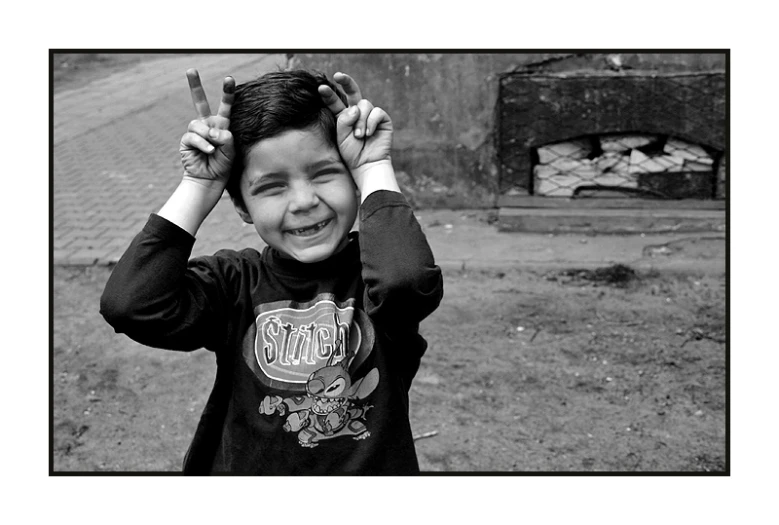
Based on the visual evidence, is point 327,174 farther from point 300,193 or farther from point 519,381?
point 519,381

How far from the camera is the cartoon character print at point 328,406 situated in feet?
4.87

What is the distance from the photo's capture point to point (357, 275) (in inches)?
60.2

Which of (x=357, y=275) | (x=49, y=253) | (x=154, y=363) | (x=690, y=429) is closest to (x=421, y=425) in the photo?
(x=690, y=429)

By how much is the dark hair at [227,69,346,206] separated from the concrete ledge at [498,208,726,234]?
3532 mm

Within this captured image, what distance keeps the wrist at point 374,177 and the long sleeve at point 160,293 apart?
12.1 inches

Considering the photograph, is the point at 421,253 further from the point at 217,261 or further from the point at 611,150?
the point at 611,150

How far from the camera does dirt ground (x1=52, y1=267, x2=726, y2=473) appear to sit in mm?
2920

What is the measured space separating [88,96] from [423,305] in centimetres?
476

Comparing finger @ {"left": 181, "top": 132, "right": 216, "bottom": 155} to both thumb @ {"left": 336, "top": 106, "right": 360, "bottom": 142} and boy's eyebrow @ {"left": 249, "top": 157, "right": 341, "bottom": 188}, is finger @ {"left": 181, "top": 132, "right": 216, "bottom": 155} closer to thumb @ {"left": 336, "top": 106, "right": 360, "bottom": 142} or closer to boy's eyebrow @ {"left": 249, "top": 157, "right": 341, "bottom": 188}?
boy's eyebrow @ {"left": 249, "top": 157, "right": 341, "bottom": 188}

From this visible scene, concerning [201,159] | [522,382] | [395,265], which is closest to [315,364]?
[395,265]

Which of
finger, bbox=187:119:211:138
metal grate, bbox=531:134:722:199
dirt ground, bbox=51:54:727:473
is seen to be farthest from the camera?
metal grate, bbox=531:134:722:199

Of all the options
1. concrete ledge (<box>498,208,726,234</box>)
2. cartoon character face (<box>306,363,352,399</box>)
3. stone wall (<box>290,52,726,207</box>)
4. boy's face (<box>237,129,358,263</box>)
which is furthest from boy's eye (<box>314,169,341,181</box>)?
stone wall (<box>290,52,726,207</box>)

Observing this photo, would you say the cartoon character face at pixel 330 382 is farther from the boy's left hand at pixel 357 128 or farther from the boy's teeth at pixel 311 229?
the boy's left hand at pixel 357 128

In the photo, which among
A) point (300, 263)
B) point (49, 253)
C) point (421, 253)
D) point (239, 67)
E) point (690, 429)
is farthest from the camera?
point (690, 429)
